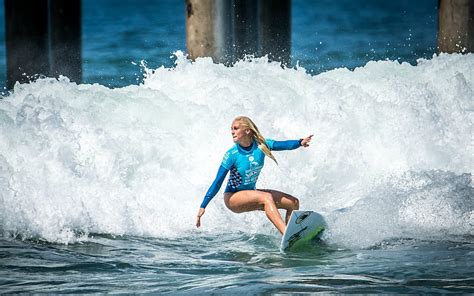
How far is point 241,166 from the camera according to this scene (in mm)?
9758

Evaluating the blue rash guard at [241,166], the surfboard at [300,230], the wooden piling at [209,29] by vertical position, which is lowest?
the surfboard at [300,230]

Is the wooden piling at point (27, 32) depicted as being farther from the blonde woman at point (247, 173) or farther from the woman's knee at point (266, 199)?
the woman's knee at point (266, 199)

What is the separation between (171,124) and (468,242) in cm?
439

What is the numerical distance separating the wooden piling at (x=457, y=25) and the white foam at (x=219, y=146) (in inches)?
9.7

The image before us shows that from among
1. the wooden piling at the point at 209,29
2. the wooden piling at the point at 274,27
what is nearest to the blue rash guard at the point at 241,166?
the wooden piling at the point at 209,29

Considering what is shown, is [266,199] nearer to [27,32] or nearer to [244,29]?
[27,32]

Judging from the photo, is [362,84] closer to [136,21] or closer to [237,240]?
[237,240]

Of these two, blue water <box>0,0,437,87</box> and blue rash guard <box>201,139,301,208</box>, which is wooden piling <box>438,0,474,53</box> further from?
blue water <box>0,0,437,87</box>

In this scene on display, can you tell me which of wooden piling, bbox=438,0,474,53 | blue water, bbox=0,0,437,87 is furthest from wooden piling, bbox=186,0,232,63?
blue water, bbox=0,0,437,87

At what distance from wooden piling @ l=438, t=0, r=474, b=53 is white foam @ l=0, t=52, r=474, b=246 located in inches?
9.7

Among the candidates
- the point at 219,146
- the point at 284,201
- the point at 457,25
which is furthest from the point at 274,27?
the point at 284,201

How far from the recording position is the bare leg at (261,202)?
959cm

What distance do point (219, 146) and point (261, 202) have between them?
9.07 ft

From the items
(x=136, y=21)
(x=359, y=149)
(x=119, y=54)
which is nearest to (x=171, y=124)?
(x=359, y=149)
